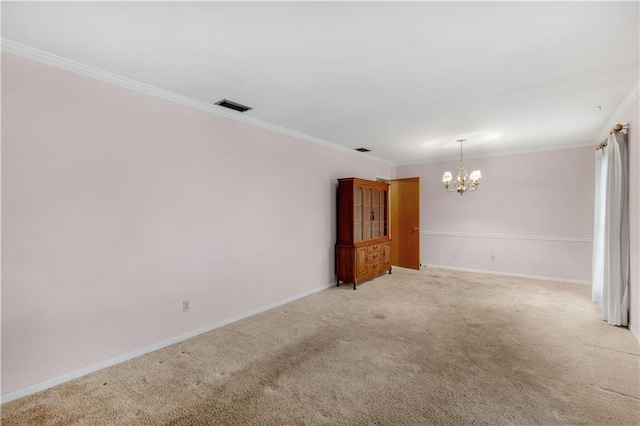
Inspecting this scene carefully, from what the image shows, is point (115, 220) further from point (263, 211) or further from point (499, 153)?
point (499, 153)

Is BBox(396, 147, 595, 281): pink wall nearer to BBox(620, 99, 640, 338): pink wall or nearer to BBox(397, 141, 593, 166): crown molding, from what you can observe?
BBox(397, 141, 593, 166): crown molding

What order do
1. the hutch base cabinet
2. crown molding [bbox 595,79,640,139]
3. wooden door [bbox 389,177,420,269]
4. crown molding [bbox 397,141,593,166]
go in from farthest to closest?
wooden door [bbox 389,177,420,269] → crown molding [bbox 397,141,593,166] → the hutch base cabinet → crown molding [bbox 595,79,640,139]

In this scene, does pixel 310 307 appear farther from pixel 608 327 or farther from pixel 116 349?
pixel 608 327

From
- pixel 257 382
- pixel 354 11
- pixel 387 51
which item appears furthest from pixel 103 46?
pixel 257 382

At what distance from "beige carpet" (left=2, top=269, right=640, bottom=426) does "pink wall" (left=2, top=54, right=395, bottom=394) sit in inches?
13.3

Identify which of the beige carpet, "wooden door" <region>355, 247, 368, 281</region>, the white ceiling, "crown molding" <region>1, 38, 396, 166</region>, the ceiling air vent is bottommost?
the beige carpet

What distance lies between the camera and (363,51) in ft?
7.26

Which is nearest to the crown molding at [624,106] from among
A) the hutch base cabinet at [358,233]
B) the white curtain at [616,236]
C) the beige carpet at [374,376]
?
the white curtain at [616,236]

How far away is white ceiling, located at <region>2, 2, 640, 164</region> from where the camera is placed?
1.79 meters

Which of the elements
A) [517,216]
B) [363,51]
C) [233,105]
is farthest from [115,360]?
[517,216]

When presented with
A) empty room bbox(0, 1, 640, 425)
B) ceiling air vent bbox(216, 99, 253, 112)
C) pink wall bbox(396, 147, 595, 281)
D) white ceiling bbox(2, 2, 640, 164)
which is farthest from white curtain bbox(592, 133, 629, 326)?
ceiling air vent bbox(216, 99, 253, 112)

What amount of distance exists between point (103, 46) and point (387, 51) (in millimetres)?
2084

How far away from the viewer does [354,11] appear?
5.80 ft

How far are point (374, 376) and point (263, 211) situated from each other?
2.42 m
